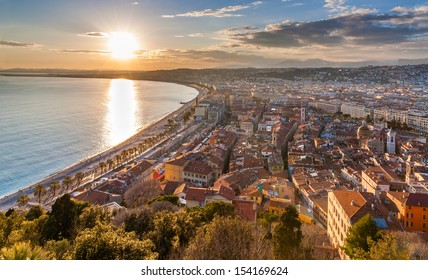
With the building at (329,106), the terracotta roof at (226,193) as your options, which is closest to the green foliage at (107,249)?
the terracotta roof at (226,193)

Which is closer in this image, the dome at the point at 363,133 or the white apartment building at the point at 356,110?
the dome at the point at 363,133

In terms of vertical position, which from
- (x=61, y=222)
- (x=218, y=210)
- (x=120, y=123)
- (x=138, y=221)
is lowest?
(x=120, y=123)

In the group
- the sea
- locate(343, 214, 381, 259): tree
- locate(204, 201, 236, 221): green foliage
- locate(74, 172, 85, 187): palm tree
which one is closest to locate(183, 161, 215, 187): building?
locate(74, 172, 85, 187): palm tree

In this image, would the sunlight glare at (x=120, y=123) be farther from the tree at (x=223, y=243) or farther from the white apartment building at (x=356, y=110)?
the white apartment building at (x=356, y=110)

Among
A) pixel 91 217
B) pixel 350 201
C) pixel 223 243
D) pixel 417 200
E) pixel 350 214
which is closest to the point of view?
pixel 223 243

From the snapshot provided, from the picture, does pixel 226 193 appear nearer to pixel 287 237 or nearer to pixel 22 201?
pixel 287 237

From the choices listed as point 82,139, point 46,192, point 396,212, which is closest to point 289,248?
point 396,212

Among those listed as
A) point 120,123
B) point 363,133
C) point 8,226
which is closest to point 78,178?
point 8,226

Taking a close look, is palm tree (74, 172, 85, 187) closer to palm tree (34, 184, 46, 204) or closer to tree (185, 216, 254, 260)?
palm tree (34, 184, 46, 204)
